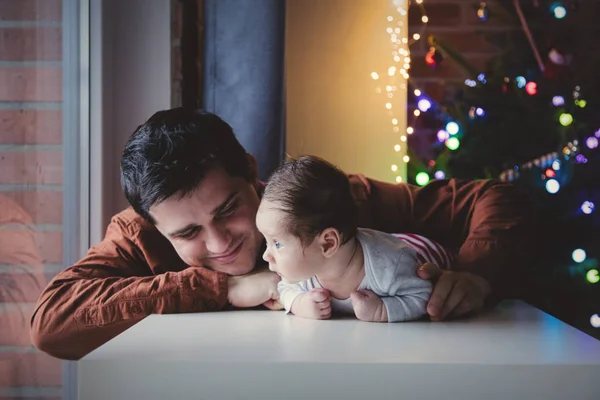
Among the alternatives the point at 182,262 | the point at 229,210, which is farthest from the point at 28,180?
the point at 229,210

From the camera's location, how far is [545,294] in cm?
182

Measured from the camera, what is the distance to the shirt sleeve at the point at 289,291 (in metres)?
1.22

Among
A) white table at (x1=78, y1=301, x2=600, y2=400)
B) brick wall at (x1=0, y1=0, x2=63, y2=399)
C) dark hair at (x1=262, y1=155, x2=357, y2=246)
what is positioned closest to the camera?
white table at (x1=78, y1=301, x2=600, y2=400)

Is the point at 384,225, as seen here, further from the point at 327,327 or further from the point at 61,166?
the point at 61,166

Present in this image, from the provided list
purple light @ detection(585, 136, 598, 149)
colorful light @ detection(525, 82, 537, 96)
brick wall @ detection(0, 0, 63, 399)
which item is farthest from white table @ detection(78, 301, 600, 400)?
colorful light @ detection(525, 82, 537, 96)

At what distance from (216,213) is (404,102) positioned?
3.16ft

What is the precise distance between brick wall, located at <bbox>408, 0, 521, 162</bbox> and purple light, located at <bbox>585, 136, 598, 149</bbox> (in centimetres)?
50

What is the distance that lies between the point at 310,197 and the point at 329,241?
3.4 inches

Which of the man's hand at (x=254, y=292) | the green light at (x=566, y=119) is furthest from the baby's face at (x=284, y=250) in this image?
the green light at (x=566, y=119)

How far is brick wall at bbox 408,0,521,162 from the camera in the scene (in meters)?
2.20

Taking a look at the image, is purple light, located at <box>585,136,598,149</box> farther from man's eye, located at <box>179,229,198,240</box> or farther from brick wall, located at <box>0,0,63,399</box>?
brick wall, located at <box>0,0,63,399</box>

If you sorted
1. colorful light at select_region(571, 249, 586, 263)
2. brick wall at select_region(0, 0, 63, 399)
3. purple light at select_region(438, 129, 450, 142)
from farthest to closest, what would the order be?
purple light at select_region(438, 129, 450, 142), colorful light at select_region(571, 249, 586, 263), brick wall at select_region(0, 0, 63, 399)

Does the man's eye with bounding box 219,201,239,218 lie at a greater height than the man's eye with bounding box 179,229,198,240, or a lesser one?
greater

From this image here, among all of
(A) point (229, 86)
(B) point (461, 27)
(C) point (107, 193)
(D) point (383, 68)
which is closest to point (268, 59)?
(A) point (229, 86)
